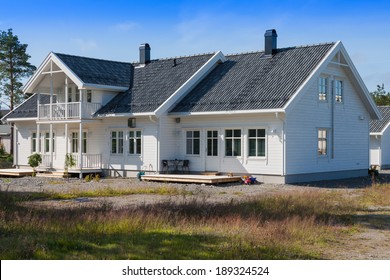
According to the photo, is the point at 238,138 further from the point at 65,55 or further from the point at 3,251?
the point at 3,251

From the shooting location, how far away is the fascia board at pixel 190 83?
2769 cm

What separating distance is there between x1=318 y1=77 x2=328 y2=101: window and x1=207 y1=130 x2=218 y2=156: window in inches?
213

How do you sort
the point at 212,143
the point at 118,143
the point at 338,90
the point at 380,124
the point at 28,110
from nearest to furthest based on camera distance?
the point at 212,143 < the point at 338,90 < the point at 118,143 < the point at 28,110 < the point at 380,124

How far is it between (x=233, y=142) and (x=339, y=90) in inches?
271

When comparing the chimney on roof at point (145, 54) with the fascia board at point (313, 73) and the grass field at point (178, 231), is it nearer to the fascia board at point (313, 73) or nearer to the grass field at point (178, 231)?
the fascia board at point (313, 73)

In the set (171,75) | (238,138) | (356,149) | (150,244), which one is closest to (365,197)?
(238,138)

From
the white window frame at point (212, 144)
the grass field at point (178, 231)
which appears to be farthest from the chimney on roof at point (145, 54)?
the grass field at point (178, 231)

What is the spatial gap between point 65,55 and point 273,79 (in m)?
12.3

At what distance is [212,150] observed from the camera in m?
27.6

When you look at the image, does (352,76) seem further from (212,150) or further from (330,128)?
(212,150)

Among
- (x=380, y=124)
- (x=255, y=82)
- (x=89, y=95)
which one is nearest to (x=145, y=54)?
(x=89, y=95)

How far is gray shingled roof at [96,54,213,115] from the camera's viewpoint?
29031 mm

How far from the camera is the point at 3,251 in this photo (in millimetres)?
8656

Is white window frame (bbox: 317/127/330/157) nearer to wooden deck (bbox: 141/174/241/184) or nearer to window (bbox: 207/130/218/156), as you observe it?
wooden deck (bbox: 141/174/241/184)
